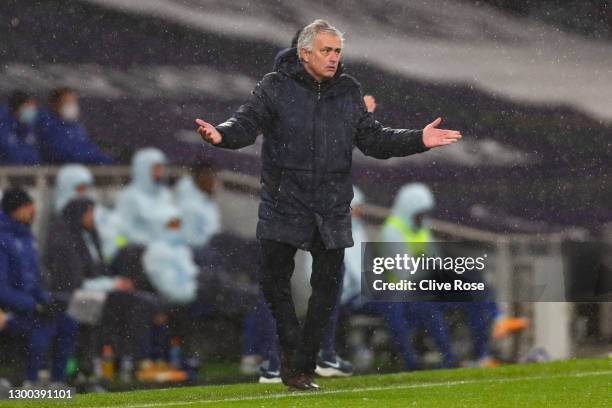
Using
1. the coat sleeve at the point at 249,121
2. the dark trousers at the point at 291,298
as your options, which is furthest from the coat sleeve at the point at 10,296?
the coat sleeve at the point at 249,121

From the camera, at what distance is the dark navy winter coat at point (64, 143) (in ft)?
27.3

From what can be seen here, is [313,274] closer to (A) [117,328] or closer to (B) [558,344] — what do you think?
(A) [117,328]

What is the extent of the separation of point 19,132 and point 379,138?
8.24 feet

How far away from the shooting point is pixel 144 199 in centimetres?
854

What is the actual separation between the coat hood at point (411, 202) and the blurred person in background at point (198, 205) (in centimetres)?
108

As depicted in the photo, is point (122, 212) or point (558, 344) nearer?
point (122, 212)

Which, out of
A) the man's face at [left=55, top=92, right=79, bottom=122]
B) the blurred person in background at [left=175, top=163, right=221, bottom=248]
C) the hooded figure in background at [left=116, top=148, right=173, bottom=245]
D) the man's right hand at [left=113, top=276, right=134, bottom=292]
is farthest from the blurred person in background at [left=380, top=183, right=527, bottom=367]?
the man's face at [left=55, top=92, right=79, bottom=122]

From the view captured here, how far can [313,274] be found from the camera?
6594 millimetres

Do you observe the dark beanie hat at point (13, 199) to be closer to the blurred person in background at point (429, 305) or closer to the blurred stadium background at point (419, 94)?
the blurred stadium background at point (419, 94)

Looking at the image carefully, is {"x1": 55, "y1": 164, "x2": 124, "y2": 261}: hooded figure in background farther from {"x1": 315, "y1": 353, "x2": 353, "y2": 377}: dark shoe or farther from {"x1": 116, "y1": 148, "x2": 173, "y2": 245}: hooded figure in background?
{"x1": 315, "y1": 353, "x2": 353, "y2": 377}: dark shoe

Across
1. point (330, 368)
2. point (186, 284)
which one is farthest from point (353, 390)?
point (186, 284)

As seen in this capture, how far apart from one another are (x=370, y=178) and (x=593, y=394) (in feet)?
9.27

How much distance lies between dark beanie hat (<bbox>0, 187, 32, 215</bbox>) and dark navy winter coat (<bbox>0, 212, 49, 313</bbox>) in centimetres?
4

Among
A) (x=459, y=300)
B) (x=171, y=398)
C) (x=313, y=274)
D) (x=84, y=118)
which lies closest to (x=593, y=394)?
(x=313, y=274)
